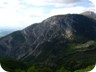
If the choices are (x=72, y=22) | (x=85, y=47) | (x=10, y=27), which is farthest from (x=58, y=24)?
(x=10, y=27)

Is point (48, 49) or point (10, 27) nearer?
point (10, 27)

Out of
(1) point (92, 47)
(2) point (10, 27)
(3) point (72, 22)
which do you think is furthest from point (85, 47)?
(2) point (10, 27)

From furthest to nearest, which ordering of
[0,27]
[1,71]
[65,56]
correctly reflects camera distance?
[65,56] → [0,27] → [1,71]

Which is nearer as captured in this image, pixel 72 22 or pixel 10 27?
pixel 10 27

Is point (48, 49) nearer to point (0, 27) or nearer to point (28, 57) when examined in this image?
point (28, 57)

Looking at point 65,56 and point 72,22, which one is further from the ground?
point 72,22

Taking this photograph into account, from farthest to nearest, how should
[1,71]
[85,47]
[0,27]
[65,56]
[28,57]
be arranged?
1. [28,57]
2. [85,47]
3. [65,56]
4. [0,27]
5. [1,71]

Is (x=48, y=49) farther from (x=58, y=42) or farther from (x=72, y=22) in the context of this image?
(x=72, y=22)

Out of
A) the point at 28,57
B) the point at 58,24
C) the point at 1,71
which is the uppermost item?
the point at 1,71

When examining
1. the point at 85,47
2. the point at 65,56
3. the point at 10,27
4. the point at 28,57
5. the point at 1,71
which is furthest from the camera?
the point at 28,57
